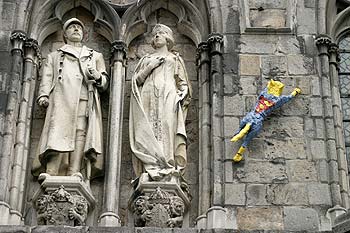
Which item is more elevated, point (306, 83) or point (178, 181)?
point (306, 83)

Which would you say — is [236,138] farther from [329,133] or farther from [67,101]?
[67,101]

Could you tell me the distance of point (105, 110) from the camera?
13422 millimetres

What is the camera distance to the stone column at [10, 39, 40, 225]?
12.3 m

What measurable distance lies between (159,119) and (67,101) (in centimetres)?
131

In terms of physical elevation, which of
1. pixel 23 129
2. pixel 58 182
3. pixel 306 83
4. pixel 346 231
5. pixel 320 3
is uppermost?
pixel 320 3

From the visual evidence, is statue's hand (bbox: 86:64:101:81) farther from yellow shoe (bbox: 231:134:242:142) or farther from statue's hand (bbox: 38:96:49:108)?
yellow shoe (bbox: 231:134:242:142)

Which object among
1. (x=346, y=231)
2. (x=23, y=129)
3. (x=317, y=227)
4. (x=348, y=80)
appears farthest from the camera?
(x=348, y=80)

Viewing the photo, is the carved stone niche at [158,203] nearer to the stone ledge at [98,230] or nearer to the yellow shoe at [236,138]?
the stone ledge at [98,230]

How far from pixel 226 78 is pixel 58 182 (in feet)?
9.40

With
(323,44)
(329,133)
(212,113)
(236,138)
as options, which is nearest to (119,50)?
(212,113)

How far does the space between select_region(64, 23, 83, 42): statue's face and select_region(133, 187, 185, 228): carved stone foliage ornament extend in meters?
2.78

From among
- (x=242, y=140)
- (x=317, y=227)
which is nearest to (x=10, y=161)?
(x=242, y=140)

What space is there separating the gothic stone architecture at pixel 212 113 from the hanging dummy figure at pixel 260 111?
110 mm

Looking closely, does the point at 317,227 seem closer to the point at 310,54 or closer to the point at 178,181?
the point at 178,181
